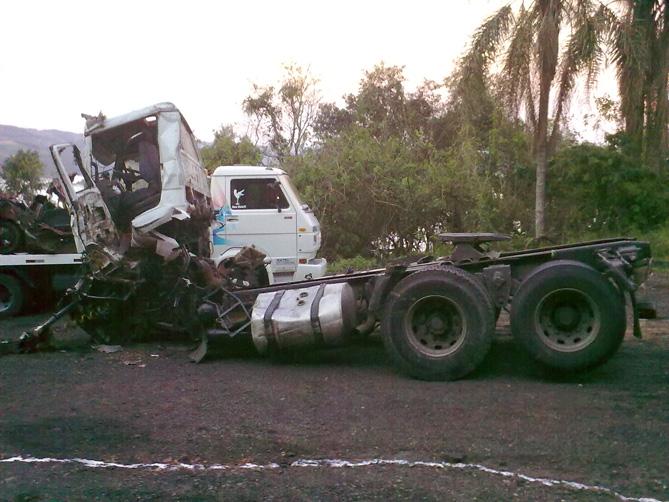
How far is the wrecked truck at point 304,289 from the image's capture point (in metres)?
6.64

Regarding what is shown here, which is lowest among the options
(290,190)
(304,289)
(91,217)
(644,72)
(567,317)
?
(567,317)

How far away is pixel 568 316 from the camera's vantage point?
21.8ft

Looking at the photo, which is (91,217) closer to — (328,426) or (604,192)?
(328,426)

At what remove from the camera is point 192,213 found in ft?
30.5

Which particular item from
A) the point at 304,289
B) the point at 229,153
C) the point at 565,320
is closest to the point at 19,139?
the point at 229,153

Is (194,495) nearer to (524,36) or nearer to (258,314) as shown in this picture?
(258,314)

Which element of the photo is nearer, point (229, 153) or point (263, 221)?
point (263, 221)

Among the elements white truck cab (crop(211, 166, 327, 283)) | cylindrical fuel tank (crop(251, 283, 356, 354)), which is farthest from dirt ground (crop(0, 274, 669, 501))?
white truck cab (crop(211, 166, 327, 283))

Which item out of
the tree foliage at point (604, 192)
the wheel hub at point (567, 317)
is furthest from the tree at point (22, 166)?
the wheel hub at point (567, 317)

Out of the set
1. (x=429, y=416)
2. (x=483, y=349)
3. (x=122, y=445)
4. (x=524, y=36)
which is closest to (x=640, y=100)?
(x=524, y=36)

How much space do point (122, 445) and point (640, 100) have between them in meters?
16.8

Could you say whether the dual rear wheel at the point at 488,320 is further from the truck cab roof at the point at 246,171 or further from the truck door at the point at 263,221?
the truck cab roof at the point at 246,171

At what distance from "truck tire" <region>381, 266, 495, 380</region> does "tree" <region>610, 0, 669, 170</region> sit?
39.5 feet

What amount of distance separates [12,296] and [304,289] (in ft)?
20.6
